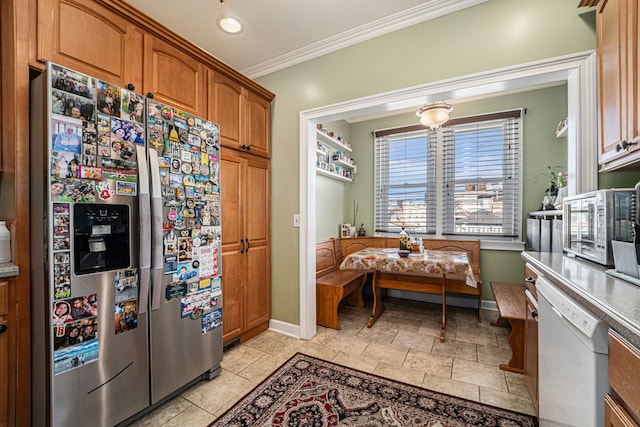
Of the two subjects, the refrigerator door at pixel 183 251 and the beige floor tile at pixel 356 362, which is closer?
the refrigerator door at pixel 183 251

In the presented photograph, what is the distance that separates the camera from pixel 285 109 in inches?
111

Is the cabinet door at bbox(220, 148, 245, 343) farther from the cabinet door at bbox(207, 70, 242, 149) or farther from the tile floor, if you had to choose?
the tile floor

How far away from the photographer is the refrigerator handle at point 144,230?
1.46m

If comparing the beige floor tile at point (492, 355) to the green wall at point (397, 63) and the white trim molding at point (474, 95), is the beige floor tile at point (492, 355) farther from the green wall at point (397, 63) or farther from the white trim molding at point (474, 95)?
the green wall at point (397, 63)

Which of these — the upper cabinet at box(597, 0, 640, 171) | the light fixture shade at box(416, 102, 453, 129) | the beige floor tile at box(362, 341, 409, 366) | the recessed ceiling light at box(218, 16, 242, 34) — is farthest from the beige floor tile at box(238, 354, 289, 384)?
the light fixture shade at box(416, 102, 453, 129)

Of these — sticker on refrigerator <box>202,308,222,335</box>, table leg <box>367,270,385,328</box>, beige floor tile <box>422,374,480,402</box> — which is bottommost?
beige floor tile <box>422,374,480,402</box>

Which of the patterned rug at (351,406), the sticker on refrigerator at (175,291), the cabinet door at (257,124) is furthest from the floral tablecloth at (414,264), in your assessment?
the sticker on refrigerator at (175,291)

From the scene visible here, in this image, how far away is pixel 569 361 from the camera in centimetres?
94

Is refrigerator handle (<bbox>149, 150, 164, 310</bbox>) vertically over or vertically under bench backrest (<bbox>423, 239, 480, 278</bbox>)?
over

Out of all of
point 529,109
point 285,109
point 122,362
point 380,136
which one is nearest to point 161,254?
point 122,362

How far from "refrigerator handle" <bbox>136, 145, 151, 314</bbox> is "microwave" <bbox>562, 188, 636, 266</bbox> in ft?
7.62

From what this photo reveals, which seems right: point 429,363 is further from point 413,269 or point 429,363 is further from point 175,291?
point 175,291

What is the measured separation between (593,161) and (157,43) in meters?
2.97

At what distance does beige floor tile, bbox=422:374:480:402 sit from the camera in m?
1.81
